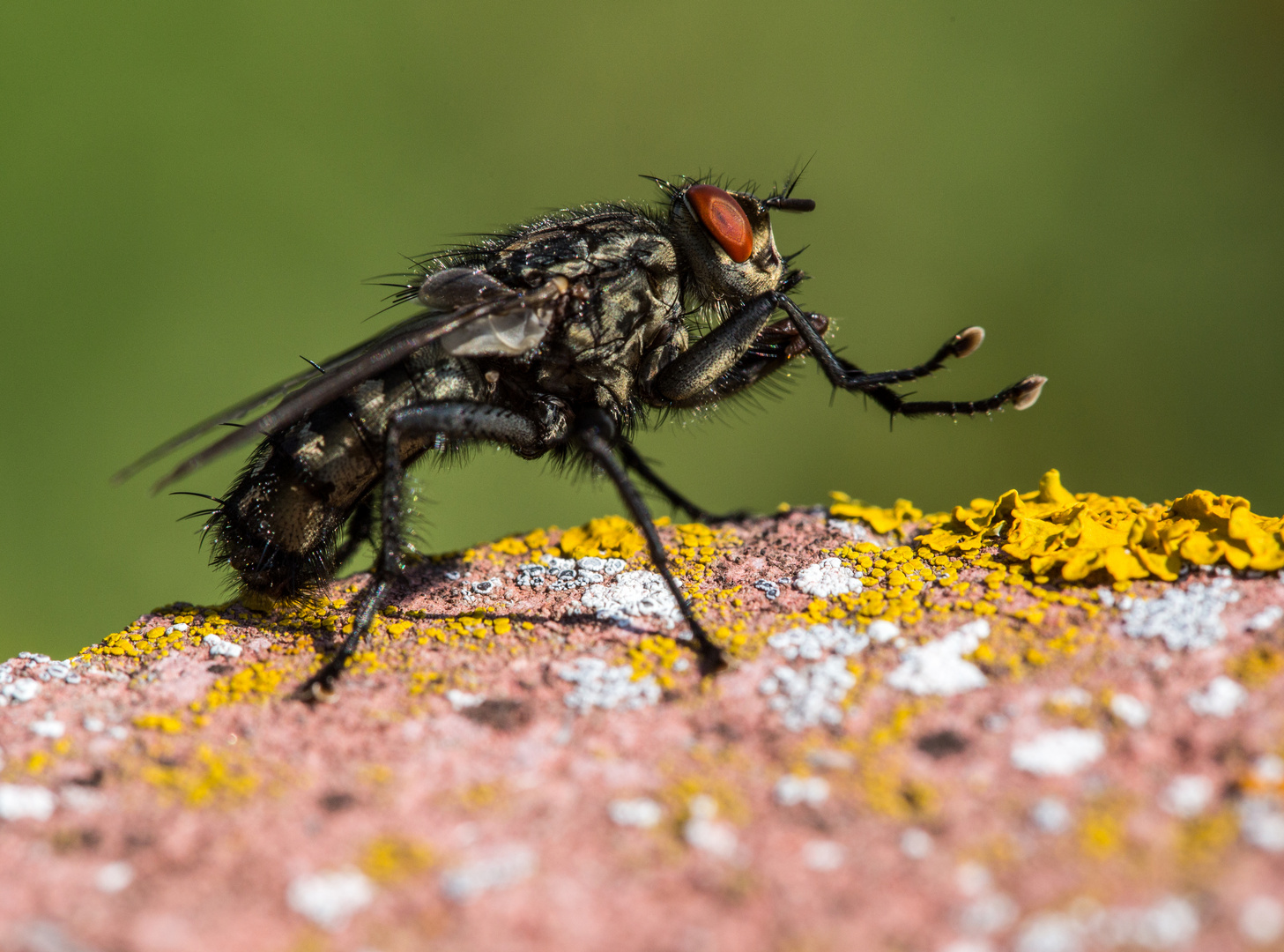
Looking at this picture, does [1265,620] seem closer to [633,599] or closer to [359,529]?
[633,599]

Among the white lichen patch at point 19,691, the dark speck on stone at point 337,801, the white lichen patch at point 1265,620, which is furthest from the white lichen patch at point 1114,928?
the white lichen patch at point 19,691

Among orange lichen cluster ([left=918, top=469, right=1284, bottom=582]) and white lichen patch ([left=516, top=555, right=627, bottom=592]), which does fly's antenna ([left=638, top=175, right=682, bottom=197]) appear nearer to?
white lichen patch ([left=516, top=555, right=627, bottom=592])

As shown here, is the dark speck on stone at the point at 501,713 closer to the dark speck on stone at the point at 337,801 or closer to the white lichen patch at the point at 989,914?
the dark speck on stone at the point at 337,801

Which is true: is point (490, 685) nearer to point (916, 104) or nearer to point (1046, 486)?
point (1046, 486)

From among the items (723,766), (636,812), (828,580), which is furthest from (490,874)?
(828,580)

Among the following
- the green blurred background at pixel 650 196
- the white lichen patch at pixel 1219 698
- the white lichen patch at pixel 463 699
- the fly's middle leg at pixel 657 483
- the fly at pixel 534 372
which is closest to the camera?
the white lichen patch at pixel 1219 698
